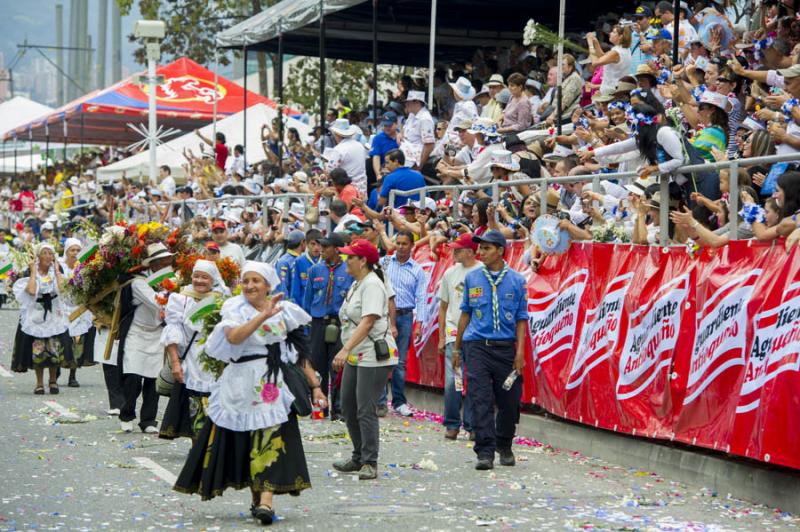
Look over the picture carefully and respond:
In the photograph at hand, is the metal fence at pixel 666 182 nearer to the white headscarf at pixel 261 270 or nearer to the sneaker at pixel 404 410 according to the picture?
the sneaker at pixel 404 410

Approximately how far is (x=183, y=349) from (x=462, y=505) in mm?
3458

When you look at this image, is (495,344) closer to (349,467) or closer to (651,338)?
(651,338)

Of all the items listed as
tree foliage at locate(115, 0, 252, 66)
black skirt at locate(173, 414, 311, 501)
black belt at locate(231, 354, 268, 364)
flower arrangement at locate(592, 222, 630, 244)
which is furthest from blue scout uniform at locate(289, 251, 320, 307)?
tree foliage at locate(115, 0, 252, 66)

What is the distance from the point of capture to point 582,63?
19.7 metres

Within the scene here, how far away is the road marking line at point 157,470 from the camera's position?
35.4ft

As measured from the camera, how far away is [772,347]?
955 cm

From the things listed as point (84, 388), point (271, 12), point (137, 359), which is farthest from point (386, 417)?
point (271, 12)

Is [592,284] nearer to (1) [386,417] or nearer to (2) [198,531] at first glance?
(1) [386,417]

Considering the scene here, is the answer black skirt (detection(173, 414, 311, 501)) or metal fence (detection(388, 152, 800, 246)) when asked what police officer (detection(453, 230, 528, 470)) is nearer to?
metal fence (detection(388, 152, 800, 246))

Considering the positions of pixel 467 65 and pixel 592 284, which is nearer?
pixel 592 284

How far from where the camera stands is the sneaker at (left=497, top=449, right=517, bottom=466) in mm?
11742

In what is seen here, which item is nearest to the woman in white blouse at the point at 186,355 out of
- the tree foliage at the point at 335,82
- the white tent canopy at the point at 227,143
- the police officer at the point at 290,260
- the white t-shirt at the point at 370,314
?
the white t-shirt at the point at 370,314

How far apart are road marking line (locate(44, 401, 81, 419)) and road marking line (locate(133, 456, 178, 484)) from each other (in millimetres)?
3265

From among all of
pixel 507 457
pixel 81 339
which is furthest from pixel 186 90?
pixel 507 457
